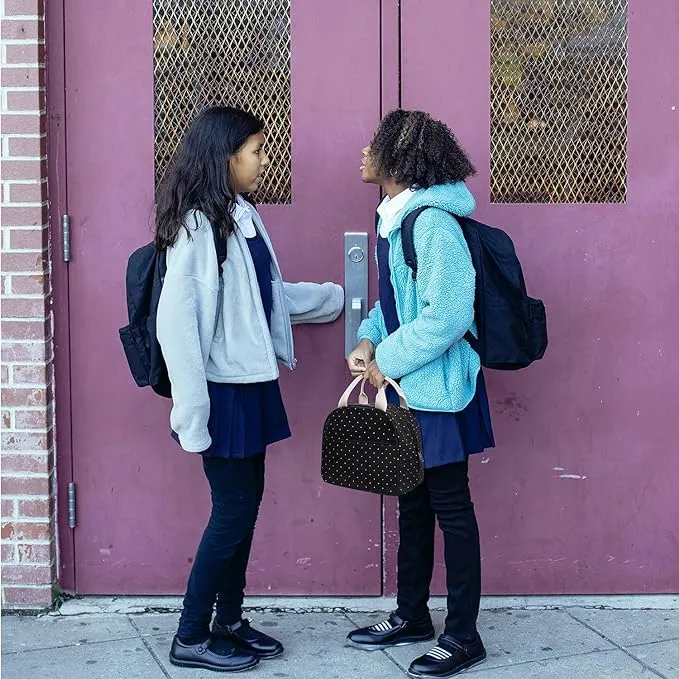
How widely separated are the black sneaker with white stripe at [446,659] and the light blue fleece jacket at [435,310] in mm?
801

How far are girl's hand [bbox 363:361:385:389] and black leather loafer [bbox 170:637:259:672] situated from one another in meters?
0.99

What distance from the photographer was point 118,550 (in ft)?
15.0

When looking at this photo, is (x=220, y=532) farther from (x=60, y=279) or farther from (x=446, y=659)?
(x=60, y=279)

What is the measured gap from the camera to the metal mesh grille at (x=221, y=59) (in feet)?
14.3

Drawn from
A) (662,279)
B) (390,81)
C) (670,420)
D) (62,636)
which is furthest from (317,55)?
(62,636)

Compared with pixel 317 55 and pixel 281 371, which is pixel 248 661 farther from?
pixel 317 55

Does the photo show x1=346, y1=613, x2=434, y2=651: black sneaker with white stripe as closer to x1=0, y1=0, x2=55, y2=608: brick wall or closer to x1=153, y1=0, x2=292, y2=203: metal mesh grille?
x1=0, y1=0, x2=55, y2=608: brick wall

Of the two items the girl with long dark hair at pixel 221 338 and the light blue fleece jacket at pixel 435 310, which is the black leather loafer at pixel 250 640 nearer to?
the girl with long dark hair at pixel 221 338

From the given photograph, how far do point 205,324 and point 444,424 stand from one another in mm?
796

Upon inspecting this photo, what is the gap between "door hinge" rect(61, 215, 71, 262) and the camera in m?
4.39

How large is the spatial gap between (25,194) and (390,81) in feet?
4.36

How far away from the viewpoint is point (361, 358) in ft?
13.1

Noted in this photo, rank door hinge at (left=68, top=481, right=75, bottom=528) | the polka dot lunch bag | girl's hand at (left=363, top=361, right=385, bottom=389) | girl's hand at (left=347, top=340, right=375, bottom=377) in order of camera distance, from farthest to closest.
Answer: door hinge at (left=68, top=481, right=75, bottom=528), girl's hand at (left=347, top=340, right=375, bottom=377), girl's hand at (left=363, top=361, right=385, bottom=389), the polka dot lunch bag

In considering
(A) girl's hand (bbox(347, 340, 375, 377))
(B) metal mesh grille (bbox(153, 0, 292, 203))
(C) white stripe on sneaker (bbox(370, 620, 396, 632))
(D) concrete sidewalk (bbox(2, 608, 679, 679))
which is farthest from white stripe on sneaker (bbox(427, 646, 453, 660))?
(B) metal mesh grille (bbox(153, 0, 292, 203))
